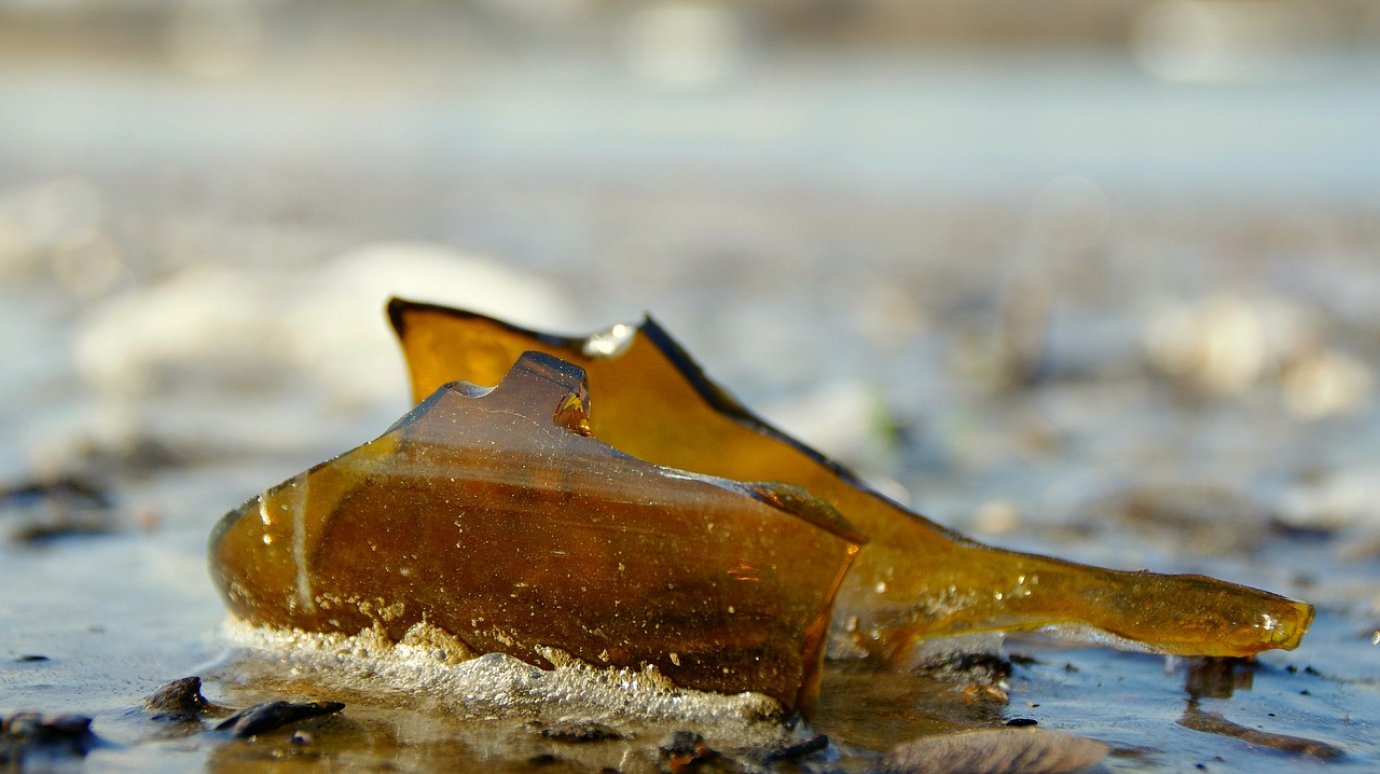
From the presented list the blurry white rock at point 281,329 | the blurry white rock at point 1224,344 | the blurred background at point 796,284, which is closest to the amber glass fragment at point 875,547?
the blurred background at point 796,284

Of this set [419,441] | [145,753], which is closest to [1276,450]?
[419,441]

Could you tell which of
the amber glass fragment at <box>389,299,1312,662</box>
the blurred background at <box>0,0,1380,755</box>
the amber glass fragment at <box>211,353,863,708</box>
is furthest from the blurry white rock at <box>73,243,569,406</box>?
the amber glass fragment at <box>211,353,863,708</box>

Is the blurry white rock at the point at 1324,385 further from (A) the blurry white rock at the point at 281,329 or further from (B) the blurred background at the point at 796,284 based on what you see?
(A) the blurry white rock at the point at 281,329

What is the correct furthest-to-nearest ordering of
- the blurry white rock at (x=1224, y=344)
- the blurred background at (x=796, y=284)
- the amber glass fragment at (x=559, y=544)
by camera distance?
1. the blurry white rock at (x=1224, y=344)
2. the blurred background at (x=796, y=284)
3. the amber glass fragment at (x=559, y=544)

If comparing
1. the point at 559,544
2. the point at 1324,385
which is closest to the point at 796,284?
the point at 1324,385

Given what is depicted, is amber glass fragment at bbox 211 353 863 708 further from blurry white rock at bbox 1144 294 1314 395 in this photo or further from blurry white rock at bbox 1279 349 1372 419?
blurry white rock at bbox 1144 294 1314 395

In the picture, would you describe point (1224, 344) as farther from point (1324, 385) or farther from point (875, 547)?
point (875, 547)
